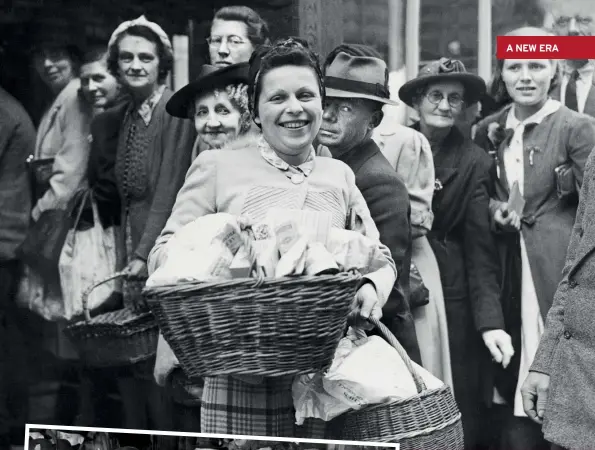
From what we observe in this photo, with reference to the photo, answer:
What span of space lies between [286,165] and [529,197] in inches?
48.6

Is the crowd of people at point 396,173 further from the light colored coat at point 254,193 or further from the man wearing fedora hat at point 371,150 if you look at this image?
the light colored coat at point 254,193

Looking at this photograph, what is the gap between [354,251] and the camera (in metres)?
3.74

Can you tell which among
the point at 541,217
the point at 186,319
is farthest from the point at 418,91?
the point at 186,319

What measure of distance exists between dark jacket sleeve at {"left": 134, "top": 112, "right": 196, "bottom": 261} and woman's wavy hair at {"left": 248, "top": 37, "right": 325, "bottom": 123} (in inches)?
26.6

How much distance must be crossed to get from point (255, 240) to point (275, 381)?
0.58 metres

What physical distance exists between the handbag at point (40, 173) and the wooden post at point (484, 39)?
6.34 feet

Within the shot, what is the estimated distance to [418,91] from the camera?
458 cm

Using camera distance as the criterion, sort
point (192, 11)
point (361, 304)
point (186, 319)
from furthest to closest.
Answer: point (192, 11)
point (361, 304)
point (186, 319)

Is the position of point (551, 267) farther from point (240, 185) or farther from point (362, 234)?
point (240, 185)

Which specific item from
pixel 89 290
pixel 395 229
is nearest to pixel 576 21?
pixel 395 229

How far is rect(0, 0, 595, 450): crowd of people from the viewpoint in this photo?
14.7 ft

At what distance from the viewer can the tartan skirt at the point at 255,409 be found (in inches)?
148

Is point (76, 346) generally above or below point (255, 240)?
below

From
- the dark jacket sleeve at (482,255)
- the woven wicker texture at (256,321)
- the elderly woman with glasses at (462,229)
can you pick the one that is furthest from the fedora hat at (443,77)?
the woven wicker texture at (256,321)
